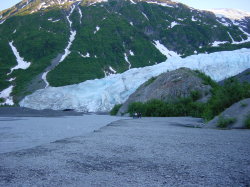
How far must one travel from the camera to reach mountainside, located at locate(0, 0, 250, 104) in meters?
74.9

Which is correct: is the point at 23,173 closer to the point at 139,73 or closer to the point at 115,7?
the point at 139,73

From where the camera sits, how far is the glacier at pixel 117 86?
35019 mm

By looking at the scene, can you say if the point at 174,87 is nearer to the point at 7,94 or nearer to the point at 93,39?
the point at 7,94

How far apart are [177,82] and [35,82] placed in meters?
49.6

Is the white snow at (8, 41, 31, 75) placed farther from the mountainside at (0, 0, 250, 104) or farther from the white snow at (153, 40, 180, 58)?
the white snow at (153, 40, 180, 58)

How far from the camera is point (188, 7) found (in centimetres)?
15175

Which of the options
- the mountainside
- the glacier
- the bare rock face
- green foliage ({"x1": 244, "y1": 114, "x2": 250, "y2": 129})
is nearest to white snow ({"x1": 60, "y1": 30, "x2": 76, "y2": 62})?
the mountainside

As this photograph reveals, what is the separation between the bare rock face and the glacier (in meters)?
7.45

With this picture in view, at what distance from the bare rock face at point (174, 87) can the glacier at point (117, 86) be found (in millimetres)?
7450

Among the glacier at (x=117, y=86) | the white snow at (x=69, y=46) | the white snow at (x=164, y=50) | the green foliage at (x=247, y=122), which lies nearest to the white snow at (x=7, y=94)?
→ the glacier at (x=117, y=86)

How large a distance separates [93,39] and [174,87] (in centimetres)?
7700

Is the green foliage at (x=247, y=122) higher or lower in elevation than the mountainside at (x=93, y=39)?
lower

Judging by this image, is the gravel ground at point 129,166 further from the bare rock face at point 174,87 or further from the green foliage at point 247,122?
the bare rock face at point 174,87

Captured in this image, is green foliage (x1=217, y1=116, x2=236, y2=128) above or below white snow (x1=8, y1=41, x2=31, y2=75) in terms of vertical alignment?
below
